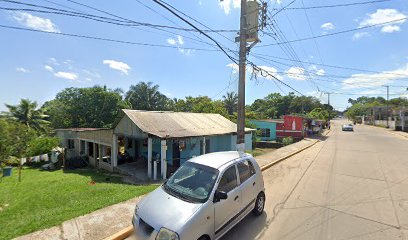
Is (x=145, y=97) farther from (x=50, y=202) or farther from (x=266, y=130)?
(x=50, y=202)

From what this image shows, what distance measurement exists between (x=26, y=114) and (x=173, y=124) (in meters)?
25.7

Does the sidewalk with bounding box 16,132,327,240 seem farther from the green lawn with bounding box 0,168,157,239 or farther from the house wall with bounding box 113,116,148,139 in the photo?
the house wall with bounding box 113,116,148,139

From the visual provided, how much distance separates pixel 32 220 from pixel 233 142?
14.7 m

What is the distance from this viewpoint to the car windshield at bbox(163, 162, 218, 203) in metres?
4.78

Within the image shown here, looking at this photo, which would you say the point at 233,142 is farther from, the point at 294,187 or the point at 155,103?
the point at 155,103

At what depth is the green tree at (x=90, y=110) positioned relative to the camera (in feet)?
134

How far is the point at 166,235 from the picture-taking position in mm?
3975

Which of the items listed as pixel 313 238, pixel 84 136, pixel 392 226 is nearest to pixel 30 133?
pixel 84 136

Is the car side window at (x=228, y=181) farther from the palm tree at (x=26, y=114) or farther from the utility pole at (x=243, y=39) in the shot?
the palm tree at (x=26, y=114)

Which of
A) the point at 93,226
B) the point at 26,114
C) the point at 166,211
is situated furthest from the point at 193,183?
the point at 26,114

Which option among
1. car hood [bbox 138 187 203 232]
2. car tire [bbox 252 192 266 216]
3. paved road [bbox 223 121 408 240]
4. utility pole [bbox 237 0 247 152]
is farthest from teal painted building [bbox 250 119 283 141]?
car hood [bbox 138 187 203 232]

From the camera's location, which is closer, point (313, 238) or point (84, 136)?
point (313, 238)

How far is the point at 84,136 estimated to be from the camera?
1989 centimetres

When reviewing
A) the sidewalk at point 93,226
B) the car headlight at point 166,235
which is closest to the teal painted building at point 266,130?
the sidewalk at point 93,226
